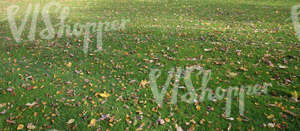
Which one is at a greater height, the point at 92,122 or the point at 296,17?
the point at 296,17

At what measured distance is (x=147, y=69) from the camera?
7.10 metres

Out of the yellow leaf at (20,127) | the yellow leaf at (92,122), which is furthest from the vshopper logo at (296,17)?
the yellow leaf at (20,127)

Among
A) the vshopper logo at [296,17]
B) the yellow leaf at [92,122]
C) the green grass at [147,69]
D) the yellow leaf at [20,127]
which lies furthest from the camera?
the vshopper logo at [296,17]

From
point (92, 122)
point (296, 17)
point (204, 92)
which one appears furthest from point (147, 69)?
point (296, 17)

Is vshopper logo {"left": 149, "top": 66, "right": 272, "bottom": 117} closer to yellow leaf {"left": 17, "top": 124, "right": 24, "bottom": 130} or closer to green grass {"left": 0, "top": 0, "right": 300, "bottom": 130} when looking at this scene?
green grass {"left": 0, "top": 0, "right": 300, "bottom": 130}

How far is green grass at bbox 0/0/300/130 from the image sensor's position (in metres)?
4.97

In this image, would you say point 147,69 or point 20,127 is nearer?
point 20,127

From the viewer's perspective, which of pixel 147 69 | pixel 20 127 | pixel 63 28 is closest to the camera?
pixel 20 127

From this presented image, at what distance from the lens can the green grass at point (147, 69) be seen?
4.97 meters

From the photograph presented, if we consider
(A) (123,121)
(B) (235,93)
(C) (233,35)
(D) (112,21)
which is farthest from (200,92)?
(D) (112,21)

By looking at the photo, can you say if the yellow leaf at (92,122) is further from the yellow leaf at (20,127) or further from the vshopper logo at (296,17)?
the vshopper logo at (296,17)

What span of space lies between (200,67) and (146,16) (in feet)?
24.2

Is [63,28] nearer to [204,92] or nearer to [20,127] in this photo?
[20,127]

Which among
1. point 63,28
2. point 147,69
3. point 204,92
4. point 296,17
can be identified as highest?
point 296,17
